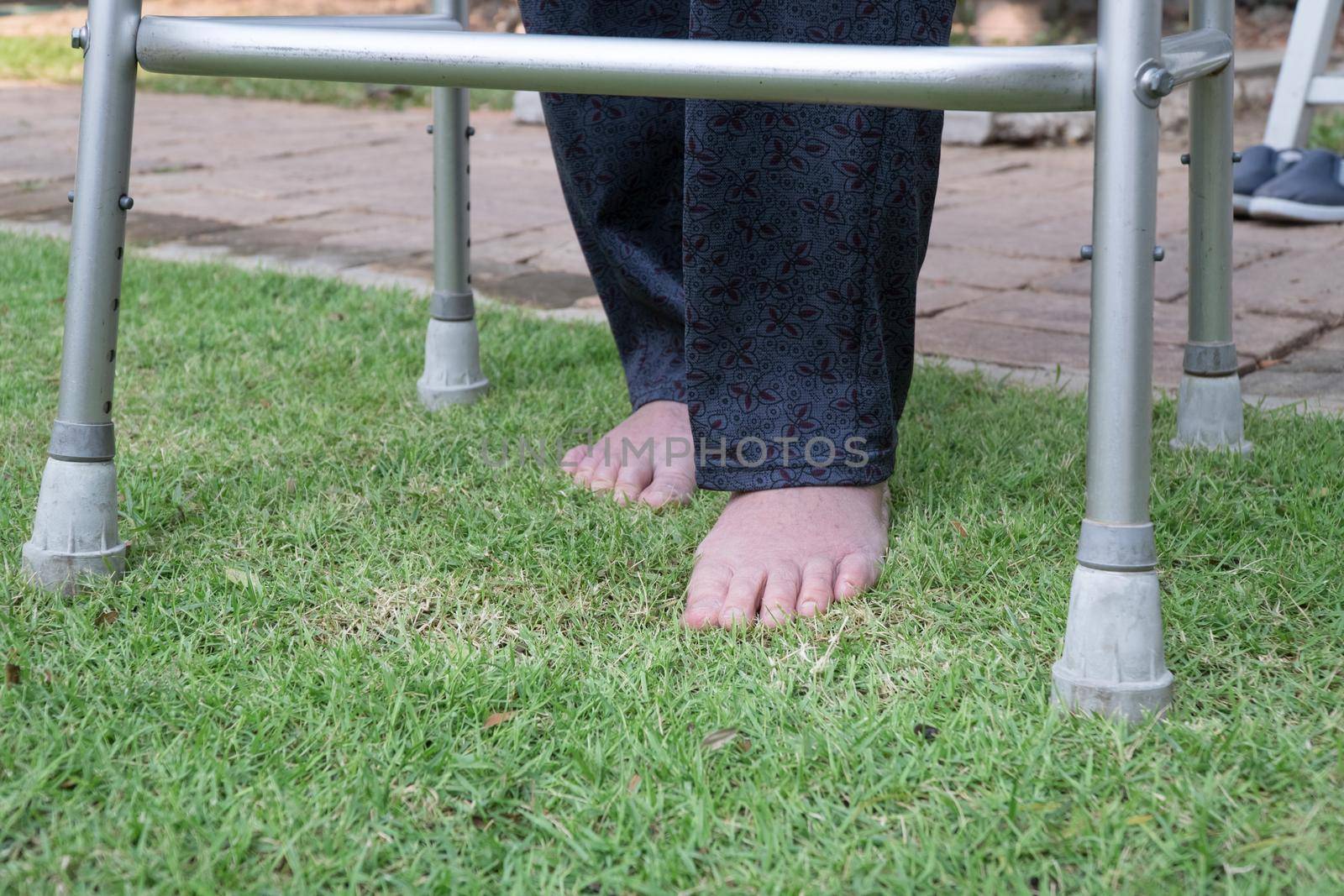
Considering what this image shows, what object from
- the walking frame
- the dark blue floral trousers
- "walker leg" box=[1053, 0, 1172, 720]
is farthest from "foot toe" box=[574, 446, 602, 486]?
"walker leg" box=[1053, 0, 1172, 720]

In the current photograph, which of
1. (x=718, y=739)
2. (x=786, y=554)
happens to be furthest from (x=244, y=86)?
(x=718, y=739)

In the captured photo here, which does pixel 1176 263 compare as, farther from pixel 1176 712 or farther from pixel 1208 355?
pixel 1176 712

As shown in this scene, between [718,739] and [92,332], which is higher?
[92,332]

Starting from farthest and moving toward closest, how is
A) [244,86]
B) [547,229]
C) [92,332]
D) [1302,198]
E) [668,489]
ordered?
[244,86] → [547,229] → [1302,198] → [668,489] → [92,332]

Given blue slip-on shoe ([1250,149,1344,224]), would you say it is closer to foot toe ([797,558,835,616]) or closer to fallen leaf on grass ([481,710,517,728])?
foot toe ([797,558,835,616])

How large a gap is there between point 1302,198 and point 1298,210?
0.02 metres

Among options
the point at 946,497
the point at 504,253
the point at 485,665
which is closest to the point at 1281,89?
the point at 504,253

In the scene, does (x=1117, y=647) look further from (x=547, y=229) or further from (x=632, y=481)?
(x=547, y=229)

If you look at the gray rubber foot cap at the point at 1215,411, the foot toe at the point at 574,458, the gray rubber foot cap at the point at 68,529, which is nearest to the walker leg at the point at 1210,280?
the gray rubber foot cap at the point at 1215,411

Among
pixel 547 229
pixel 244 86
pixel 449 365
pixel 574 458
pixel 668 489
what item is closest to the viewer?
pixel 668 489

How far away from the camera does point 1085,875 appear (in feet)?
2.41

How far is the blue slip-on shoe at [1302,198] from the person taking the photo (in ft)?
A: 8.93

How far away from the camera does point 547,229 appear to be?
2.91m

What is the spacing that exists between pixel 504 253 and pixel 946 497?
61.7 inches
